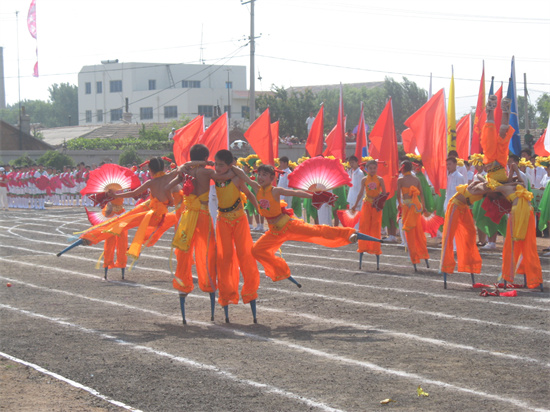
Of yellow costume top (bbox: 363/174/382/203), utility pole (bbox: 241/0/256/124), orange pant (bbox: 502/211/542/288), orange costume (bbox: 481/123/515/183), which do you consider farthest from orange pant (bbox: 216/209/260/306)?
utility pole (bbox: 241/0/256/124)

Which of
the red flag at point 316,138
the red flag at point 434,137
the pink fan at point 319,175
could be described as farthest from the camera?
the red flag at point 316,138

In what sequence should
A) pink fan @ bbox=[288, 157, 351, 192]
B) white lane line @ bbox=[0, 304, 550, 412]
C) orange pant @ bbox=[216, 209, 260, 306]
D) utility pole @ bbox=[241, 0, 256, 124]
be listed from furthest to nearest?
utility pole @ bbox=[241, 0, 256, 124], pink fan @ bbox=[288, 157, 351, 192], orange pant @ bbox=[216, 209, 260, 306], white lane line @ bbox=[0, 304, 550, 412]

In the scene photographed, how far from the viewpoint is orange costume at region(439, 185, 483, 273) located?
11227 mm

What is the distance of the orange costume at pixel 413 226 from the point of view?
12.9 meters

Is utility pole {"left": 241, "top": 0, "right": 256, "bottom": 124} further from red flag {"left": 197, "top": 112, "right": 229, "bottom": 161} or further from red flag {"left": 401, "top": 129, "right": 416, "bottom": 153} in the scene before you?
red flag {"left": 197, "top": 112, "right": 229, "bottom": 161}

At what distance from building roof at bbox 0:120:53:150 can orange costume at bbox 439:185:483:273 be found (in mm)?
50179

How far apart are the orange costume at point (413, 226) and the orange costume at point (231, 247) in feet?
15.5

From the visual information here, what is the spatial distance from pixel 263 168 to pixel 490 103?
352 centimetres

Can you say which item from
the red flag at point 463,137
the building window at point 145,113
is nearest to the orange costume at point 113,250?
the red flag at point 463,137

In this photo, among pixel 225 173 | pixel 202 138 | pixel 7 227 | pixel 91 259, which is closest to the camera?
pixel 225 173

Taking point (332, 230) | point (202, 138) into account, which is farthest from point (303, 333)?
point (202, 138)

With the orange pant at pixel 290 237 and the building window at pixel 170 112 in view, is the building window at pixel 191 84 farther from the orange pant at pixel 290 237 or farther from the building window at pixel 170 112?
the orange pant at pixel 290 237

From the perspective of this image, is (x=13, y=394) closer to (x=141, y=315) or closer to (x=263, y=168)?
(x=141, y=315)

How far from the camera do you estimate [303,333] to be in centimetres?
834
